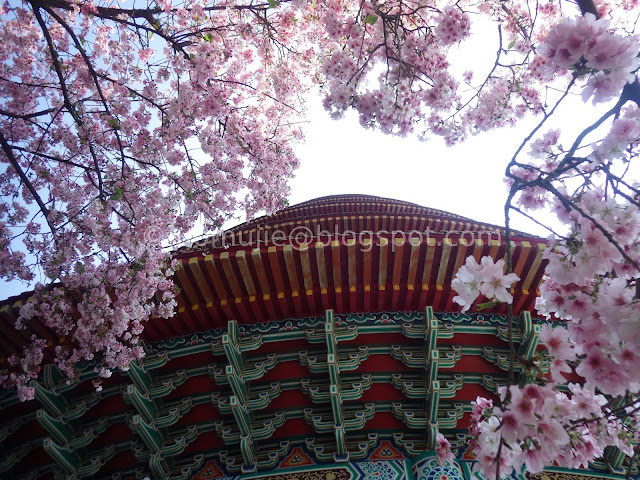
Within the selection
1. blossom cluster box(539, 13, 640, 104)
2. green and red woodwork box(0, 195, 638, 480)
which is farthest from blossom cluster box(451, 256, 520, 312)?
green and red woodwork box(0, 195, 638, 480)

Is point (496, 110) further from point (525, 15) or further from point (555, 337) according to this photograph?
point (555, 337)

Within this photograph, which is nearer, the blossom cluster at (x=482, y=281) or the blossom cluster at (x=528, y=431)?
the blossom cluster at (x=528, y=431)

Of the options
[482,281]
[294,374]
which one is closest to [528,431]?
[482,281]

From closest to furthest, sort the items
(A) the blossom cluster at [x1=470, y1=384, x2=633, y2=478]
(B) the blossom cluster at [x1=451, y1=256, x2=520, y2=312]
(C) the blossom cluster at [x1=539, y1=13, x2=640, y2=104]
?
(A) the blossom cluster at [x1=470, y1=384, x2=633, y2=478], (C) the blossom cluster at [x1=539, y1=13, x2=640, y2=104], (B) the blossom cluster at [x1=451, y1=256, x2=520, y2=312]

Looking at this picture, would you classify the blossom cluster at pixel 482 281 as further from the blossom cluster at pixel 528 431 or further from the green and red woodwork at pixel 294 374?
the green and red woodwork at pixel 294 374

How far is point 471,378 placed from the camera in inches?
170

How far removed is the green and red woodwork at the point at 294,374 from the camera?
13.0 feet

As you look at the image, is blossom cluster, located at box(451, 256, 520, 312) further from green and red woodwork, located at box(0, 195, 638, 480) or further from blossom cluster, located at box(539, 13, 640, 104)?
green and red woodwork, located at box(0, 195, 638, 480)

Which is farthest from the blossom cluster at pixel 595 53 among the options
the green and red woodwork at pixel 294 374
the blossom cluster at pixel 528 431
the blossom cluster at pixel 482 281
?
the green and red woodwork at pixel 294 374

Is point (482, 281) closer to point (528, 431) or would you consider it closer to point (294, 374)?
point (528, 431)

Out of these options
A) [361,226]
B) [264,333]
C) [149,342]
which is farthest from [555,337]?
[361,226]

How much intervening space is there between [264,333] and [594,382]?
10.8 ft

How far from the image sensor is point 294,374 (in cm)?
439

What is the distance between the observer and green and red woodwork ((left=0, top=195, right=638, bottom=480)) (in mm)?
3977
